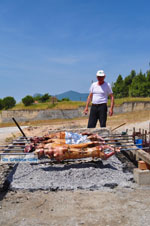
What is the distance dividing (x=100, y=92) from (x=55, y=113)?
1142 inches

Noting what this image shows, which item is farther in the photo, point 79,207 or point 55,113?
point 55,113

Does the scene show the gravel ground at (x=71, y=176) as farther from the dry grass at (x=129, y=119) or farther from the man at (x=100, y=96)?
the dry grass at (x=129, y=119)

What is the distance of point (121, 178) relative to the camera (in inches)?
177

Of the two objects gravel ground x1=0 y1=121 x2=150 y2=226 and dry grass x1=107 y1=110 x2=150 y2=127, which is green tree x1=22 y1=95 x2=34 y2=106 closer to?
dry grass x1=107 y1=110 x2=150 y2=127

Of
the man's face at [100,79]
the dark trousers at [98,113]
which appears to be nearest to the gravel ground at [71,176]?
the dark trousers at [98,113]

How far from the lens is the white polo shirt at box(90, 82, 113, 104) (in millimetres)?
7211

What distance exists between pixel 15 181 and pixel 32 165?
33.2 inches

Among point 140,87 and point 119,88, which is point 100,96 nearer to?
point 140,87

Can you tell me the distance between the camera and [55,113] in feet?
118

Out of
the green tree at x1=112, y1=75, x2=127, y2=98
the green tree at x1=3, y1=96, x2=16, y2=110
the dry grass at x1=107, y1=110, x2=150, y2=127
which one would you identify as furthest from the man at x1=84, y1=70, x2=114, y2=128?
the green tree at x1=112, y1=75, x2=127, y2=98

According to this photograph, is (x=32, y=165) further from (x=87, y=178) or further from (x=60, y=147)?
(x=87, y=178)

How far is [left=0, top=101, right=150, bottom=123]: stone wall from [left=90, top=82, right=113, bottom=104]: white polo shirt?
80.9ft

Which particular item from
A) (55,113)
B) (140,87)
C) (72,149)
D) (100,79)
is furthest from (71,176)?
(140,87)

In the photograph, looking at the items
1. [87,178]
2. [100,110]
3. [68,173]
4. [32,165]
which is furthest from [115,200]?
[100,110]
